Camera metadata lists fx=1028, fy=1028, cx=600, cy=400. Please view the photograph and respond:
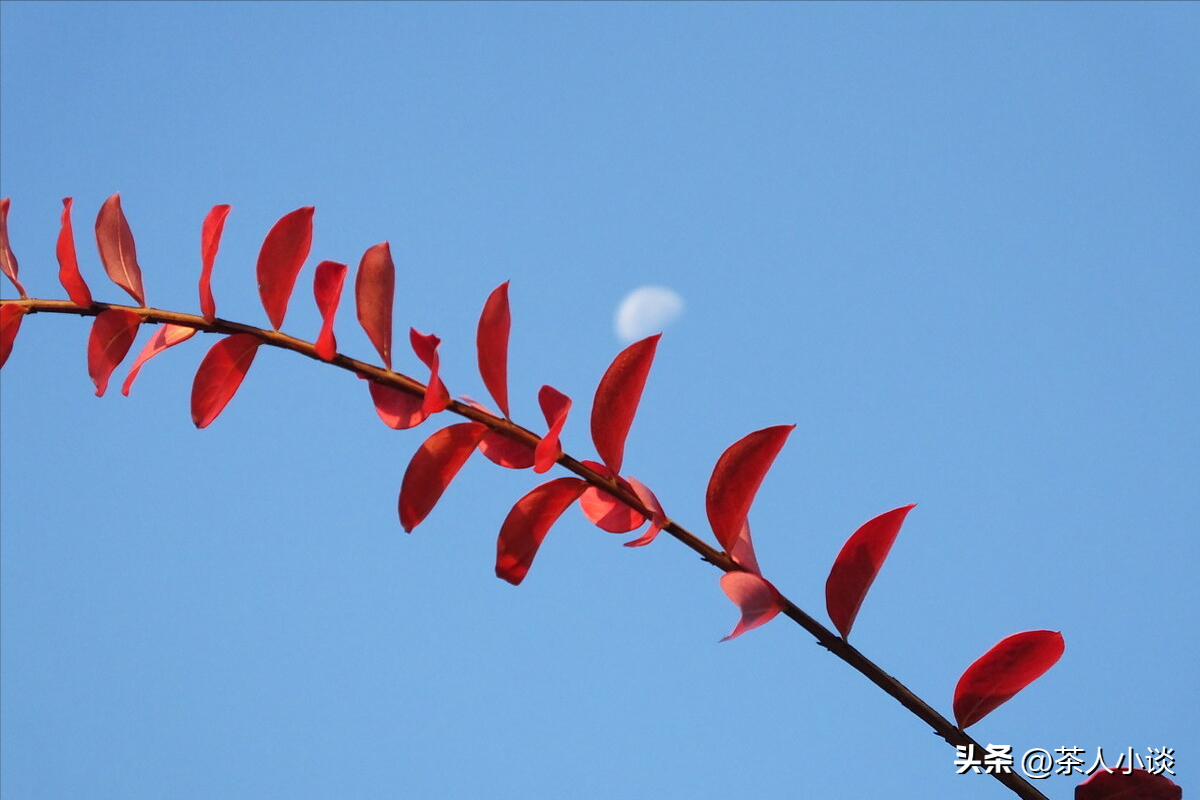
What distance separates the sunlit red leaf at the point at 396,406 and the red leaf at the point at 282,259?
83 mm

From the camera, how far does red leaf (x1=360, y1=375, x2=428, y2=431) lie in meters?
0.55

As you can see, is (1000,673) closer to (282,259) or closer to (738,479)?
(738,479)

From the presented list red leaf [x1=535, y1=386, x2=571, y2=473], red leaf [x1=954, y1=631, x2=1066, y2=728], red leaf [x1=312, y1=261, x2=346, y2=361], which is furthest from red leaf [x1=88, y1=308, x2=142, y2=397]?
red leaf [x1=954, y1=631, x2=1066, y2=728]

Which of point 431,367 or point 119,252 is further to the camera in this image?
point 119,252

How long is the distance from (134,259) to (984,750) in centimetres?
57

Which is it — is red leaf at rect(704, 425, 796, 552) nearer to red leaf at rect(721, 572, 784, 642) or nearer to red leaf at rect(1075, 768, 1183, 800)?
red leaf at rect(721, 572, 784, 642)

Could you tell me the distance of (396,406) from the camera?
0.55 metres

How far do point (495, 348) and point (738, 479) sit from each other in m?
0.15

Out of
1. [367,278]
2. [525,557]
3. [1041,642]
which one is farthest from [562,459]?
[1041,642]

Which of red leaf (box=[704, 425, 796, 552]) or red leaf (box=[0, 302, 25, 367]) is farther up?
red leaf (box=[704, 425, 796, 552])

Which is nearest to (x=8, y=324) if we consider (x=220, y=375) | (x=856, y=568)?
(x=220, y=375)

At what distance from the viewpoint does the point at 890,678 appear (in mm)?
503

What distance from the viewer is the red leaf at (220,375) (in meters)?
0.59

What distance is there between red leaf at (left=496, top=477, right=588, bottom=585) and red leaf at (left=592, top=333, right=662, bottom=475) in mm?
30
